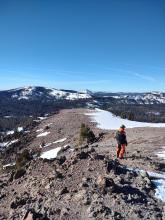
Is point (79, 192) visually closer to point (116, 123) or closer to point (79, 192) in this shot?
point (79, 192)

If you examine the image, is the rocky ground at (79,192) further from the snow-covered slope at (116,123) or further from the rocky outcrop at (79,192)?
the snow-covered slope at (116,123)

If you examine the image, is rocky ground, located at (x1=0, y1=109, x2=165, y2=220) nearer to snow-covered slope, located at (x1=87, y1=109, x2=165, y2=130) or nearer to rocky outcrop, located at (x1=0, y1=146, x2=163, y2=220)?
rocky outcrop, located at (x1=0, y1=146, x2=163, y2=220)

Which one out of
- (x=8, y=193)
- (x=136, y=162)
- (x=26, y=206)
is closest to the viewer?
(x=26, y=206)

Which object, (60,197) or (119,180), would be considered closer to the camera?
(60,197)

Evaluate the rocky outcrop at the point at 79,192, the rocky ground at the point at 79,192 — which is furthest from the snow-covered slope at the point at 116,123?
the rocky outcrop at the point at 79,192

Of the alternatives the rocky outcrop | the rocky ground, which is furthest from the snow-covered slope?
the rocky outcrop

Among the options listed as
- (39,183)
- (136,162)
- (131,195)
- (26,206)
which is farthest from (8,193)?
(136,162)

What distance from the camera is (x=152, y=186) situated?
71.2 ft

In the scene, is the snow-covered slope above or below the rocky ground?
below

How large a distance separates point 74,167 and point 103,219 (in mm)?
6529

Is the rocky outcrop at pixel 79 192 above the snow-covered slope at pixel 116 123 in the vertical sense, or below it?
above

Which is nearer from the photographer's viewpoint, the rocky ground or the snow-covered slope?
the rocky ground

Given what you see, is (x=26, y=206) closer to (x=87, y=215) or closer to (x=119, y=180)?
(x=87, y=215)

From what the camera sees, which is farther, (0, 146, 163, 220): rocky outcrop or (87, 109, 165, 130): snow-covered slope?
(87, 109, 165, 130): snow-covered slope
